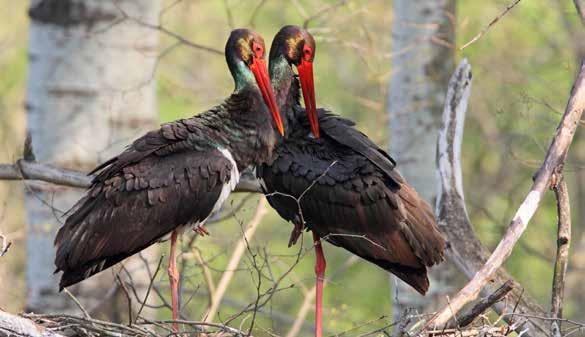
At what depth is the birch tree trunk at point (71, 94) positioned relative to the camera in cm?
818

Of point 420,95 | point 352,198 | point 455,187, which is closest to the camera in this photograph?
point 455,187

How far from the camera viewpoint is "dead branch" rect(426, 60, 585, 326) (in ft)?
17.9

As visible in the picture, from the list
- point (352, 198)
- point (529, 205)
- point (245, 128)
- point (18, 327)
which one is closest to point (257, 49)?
point (245, 128)

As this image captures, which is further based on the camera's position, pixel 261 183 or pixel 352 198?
pixel 261 183

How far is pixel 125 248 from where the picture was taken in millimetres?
6684

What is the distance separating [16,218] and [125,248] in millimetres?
5949

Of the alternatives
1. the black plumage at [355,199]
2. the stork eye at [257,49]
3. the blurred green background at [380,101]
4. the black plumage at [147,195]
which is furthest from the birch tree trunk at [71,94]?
the blurred green background at [380,101]

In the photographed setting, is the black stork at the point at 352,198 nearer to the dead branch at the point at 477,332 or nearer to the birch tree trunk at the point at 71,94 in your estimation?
the dead branch at the point at 477,332

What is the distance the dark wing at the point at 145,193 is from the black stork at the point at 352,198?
444 millimetres

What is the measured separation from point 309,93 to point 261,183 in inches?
24.6

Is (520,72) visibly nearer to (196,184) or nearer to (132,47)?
(132,47)

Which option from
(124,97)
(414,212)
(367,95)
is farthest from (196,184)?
(367,95)

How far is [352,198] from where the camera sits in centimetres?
694

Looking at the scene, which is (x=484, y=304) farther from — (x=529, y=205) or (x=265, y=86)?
(x=265, y=86)
